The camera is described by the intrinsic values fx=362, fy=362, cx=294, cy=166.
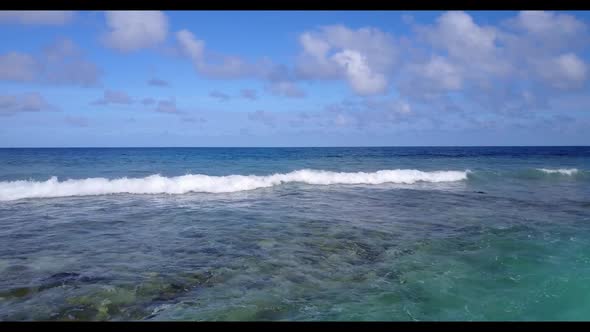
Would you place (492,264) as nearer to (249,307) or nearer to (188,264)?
(249,307)

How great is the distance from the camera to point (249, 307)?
17.8 feet

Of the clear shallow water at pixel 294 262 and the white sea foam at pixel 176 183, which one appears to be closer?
the clear shallow water at pixel 294 262

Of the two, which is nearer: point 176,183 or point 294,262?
point 294,262

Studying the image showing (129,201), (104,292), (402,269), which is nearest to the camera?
(104,292)

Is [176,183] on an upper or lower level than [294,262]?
upper

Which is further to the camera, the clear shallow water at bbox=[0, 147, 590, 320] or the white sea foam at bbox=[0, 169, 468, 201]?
the white sea foam at bbox=[0, 169, 468, 201]

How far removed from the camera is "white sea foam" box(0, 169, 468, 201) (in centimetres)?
1739

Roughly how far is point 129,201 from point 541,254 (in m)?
14.9

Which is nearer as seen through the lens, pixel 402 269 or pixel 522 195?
pixel 402 269

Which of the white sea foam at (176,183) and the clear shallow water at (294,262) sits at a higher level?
the white sea foam at (176,183)

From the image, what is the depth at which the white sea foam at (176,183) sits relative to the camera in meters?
17.4

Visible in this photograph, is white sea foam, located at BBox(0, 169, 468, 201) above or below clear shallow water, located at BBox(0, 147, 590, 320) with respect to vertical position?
above

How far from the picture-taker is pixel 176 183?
1995 cm
